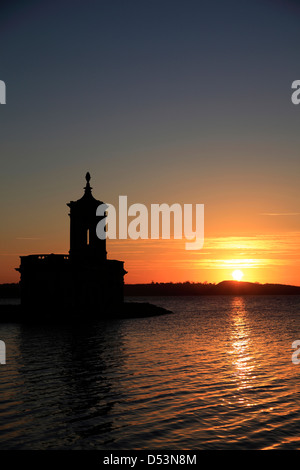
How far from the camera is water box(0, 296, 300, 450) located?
13695 mm

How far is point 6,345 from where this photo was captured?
35.7 meters

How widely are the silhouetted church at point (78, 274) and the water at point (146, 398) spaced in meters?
21.7

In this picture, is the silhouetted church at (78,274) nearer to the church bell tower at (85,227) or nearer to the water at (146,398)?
the church bell tower at (85,227)

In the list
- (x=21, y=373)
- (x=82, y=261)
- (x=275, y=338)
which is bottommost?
(x=275, y=338)

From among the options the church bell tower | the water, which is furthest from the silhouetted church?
the water

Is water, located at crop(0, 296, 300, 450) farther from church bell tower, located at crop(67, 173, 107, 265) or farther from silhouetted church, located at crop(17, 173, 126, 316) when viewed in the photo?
church bell tower, located at crop(67, 173, 107, 265)

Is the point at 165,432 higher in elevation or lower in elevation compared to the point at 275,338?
higher

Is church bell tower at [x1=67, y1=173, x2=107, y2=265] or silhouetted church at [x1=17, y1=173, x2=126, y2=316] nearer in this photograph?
silhouetted church at [x1=17, y1=173, x2=126, y2=316]

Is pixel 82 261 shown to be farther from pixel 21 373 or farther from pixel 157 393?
pixel 157 393

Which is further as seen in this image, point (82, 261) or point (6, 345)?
point (82, 261)

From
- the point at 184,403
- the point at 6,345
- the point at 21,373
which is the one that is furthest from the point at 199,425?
the point at 6,345

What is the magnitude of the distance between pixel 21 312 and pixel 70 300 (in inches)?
238

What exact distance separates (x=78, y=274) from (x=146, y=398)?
40.2 m

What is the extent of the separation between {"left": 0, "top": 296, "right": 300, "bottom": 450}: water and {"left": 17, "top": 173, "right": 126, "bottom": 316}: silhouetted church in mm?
21714
